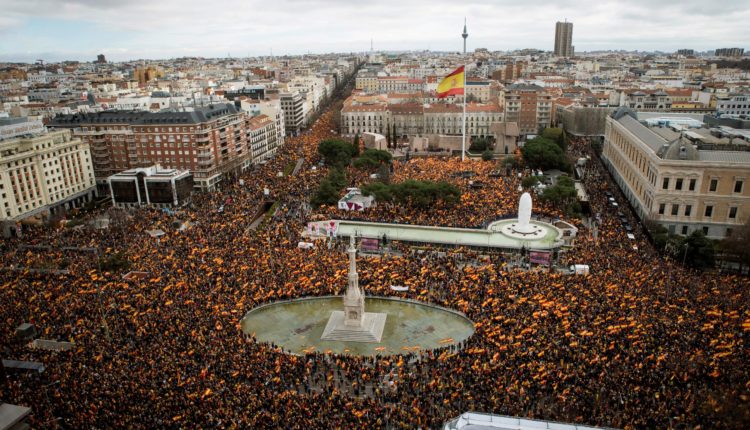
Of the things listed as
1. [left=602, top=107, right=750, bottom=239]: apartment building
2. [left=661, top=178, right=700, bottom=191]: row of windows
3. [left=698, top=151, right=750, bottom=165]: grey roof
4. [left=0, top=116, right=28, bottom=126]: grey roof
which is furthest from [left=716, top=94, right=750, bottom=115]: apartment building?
[left=0, top=116, right=28, bottom=126]: grey roof

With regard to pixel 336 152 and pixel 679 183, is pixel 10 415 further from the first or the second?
pixel 336 152

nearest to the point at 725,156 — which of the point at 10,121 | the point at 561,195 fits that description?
the point at 561,195

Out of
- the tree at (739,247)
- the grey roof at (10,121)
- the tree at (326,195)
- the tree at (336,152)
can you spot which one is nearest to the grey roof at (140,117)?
the grey roof at (10,121)

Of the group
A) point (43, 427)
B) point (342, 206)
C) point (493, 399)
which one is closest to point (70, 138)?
point (342, 206)

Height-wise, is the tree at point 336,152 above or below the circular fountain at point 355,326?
above

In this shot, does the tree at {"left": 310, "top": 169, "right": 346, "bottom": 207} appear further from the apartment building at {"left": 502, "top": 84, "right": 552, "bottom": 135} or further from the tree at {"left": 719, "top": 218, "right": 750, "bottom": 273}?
the apartment building at {"left": 502, "top": 84, "right": 552, "bottom": 135}

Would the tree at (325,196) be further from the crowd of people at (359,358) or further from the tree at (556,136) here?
the tree at (556,136)
